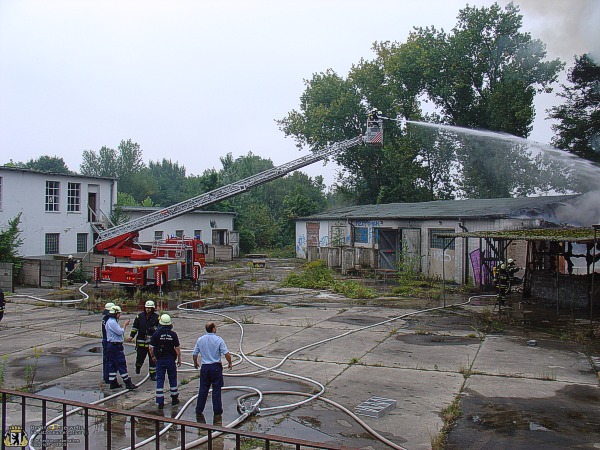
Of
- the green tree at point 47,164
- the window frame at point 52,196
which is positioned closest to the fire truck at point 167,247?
the window frame at point 52,196

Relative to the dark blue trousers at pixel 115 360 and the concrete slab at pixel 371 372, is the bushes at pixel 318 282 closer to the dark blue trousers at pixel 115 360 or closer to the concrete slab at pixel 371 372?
the concrete slab at pixel 371 372

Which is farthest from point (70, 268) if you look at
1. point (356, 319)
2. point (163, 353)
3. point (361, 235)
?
point (163, 353)

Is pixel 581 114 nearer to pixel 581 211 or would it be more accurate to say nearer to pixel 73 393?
pixel 581 211

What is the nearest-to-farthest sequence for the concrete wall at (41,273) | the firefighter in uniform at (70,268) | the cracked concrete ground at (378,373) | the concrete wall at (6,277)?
the cracked concrete ground at (378,373) → the concrete wall at (6,277) → the concrete wall at (41,273) → the firefighter in uniform at (70,268)

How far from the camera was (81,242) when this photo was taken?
30266 millimetres

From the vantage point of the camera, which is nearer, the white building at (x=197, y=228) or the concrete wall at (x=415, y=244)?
the concrete wall at (x=415, y=244)

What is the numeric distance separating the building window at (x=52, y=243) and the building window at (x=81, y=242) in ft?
4.53

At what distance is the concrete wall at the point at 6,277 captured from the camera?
21.7 m

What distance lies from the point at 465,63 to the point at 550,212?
21265 millimetres

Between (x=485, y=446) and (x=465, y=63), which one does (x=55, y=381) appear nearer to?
(x=485, y=446)

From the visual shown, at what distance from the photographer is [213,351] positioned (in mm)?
7633

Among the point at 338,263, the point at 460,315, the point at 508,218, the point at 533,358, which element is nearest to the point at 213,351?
the point at 533,358

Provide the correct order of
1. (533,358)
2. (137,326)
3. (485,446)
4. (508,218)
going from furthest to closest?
(508,218) → (533,358) → (137,326) → (485,446)

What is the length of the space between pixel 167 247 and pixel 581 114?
78.1 feet
